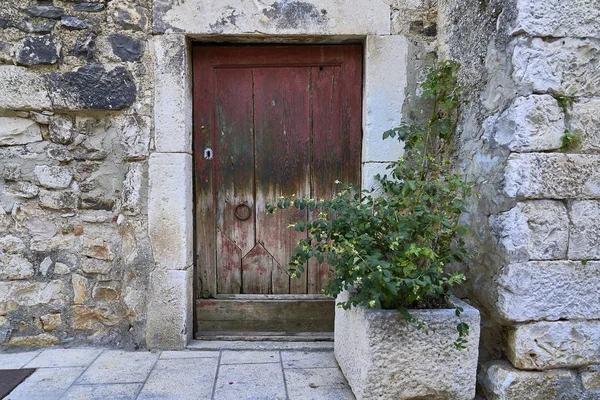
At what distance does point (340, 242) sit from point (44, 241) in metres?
1.78

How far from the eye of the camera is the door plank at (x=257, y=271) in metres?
2.68

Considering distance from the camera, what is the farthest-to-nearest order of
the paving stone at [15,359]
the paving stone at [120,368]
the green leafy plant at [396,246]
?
the paving stone at [15,359], the paving stone at [120,368], the green leafy plant at [396,246]

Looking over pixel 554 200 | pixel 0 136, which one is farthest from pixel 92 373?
pixel 554 200

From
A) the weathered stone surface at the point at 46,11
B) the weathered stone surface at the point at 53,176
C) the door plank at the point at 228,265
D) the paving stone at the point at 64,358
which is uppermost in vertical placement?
the weathered stone surface at the point at 46,11

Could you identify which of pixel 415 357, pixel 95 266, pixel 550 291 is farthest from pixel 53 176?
pixel 550 291

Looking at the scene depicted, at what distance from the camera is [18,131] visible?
7.91ft

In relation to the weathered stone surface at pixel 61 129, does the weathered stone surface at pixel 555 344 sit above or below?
below

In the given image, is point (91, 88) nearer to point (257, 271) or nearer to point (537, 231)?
point (257, 271)

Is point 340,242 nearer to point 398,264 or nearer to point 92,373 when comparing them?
point 398,264

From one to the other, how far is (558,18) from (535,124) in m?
0.47

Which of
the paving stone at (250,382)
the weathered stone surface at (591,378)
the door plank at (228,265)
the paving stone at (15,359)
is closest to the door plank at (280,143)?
the door plank at (228,265)

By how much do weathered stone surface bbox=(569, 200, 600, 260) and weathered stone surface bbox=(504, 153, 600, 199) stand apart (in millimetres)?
52

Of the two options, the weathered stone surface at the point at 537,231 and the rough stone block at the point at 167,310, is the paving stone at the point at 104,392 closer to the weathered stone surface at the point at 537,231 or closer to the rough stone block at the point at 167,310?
the rough stone block at the point at 167,310

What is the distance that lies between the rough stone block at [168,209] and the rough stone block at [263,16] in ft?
2.49
